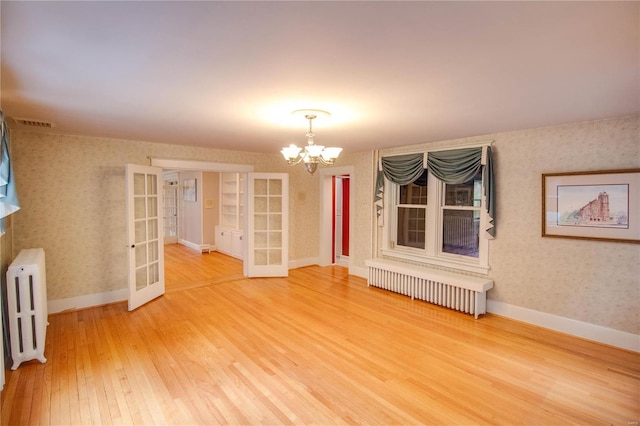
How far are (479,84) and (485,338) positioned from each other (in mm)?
2655

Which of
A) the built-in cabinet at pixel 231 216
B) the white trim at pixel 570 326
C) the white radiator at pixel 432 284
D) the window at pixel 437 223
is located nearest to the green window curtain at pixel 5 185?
the white radiator at pixel 432 284

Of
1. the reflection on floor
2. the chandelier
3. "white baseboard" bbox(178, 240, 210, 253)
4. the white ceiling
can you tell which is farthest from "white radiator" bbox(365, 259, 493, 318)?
"white baseboard" bbox(178, 240, 210, 253)

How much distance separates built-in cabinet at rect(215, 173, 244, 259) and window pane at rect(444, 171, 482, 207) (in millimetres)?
4770

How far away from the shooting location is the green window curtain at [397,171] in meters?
4.69

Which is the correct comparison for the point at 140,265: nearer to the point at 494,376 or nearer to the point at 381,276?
the point at 381,276

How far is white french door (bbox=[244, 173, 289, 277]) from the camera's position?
567 centimetres

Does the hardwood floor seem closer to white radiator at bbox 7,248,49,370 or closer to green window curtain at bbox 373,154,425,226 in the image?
white radiator at bbox 7,248,49,370

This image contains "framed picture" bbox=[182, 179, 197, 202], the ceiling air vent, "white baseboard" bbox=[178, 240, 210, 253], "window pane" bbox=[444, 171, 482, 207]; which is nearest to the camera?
the ceiling air vent

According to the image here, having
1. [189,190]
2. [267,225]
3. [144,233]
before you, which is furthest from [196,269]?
[189,190]

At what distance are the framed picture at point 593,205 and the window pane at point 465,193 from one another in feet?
2.59

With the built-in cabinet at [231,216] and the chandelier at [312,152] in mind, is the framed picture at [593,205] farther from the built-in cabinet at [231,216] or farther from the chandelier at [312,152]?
the built-in cabinet at [231,216]

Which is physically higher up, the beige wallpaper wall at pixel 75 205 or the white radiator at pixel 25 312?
the beige wallpaper wall at pixel 75 205

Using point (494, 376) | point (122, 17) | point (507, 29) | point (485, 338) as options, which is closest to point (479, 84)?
point (507, 29)

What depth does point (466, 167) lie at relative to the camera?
4102 millimetres
